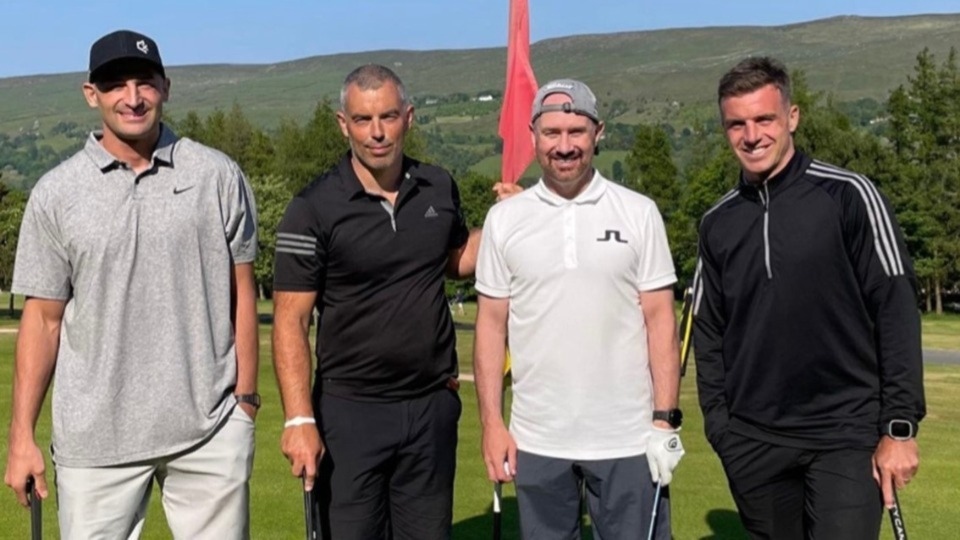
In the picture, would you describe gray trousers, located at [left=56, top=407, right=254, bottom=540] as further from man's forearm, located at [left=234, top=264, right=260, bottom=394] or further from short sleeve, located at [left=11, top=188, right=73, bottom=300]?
short sleeve, located at [left=11, top=188, right=73, bottom=300]

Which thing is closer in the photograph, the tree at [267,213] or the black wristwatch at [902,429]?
the black wristwatch at [902,429]

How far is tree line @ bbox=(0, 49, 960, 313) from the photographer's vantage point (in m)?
68.6

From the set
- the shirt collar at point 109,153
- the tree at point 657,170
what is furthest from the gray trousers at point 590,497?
the tree at point 657,170

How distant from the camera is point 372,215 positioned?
5.60 metres

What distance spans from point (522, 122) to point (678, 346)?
106 inches

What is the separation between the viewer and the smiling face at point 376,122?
18.1 feet

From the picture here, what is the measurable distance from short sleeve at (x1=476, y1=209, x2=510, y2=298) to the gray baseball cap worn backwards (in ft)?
1.67

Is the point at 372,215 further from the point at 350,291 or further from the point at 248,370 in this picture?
the point at 248,370

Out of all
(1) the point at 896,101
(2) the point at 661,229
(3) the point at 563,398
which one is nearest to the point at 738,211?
(2) the point at 661,229

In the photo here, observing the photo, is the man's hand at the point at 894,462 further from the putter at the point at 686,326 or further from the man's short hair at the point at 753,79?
the man's short hair at the point at 753,79

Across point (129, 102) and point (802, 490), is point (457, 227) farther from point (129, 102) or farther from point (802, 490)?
point (802, 490)

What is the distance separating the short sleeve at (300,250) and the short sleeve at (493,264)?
0.73 meters

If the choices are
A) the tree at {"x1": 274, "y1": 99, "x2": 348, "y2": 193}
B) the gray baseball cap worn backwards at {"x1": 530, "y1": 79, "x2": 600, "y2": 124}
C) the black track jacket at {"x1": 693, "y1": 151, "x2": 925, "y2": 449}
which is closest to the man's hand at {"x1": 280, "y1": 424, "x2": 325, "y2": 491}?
the gray baseball cap worn backwards at {"x1": 530, "y1": 79, "x2": 600, "y2": 124}

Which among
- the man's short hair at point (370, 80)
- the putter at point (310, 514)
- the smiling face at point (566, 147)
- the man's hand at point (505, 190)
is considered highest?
the man's short hair at point (370, 80)
